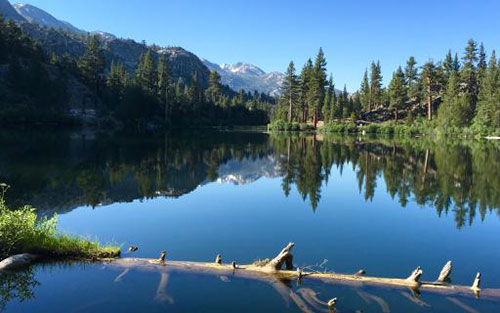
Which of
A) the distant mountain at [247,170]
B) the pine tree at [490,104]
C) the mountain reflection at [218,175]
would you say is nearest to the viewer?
the mountain reflection at [218,175]

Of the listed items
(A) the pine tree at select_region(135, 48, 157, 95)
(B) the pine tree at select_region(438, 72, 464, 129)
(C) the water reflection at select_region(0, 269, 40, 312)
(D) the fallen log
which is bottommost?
(C) the water reflection at select_region(0, 269, 40, 312)

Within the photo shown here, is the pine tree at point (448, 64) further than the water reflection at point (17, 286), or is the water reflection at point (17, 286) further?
the pine tree at point (448, 64)

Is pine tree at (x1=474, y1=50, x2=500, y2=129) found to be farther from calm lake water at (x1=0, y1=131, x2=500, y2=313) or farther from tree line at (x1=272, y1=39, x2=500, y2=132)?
calm lake water at (x1=0, y1=131, x2=500, y2=313)

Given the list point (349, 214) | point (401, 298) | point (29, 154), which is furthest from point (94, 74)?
point (401, 298)

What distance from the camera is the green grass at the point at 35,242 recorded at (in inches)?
402

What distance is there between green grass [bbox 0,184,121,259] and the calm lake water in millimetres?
587

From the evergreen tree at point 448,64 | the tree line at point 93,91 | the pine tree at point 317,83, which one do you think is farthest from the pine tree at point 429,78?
the tree line at point 93,91

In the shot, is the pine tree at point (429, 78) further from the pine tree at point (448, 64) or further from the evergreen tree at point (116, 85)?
the evergreen tree at point (116, 85)

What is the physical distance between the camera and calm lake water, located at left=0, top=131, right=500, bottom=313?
8789 mm

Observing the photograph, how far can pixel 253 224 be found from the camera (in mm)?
15672

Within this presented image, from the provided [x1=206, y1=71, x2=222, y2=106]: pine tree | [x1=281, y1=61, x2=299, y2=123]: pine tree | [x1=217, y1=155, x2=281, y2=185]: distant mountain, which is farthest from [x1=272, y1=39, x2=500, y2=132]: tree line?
[x1=217, y1=155, x2=281, y2=185]: distant mountain

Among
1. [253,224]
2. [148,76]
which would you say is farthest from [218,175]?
[148,76]

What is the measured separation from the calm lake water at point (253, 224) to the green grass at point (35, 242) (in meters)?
Result: 0.59

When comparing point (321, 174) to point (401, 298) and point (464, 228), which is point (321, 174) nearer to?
point (464, 228)
